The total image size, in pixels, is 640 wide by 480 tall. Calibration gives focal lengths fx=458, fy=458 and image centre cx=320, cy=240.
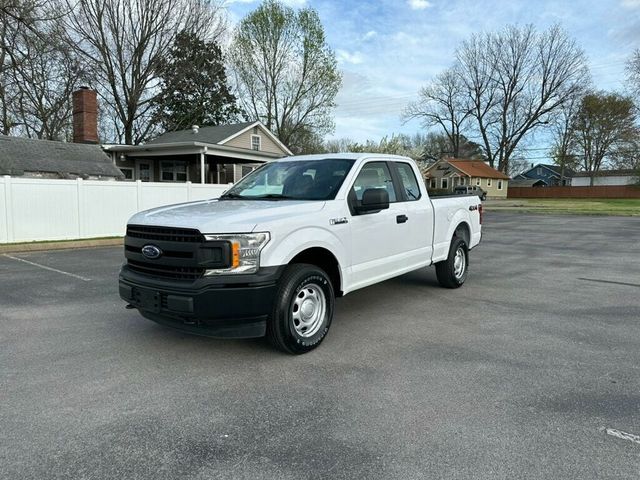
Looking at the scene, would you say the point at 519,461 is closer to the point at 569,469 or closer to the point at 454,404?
the point at 569,469

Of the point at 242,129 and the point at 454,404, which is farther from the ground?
the point at 242,129

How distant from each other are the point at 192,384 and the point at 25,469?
134cm

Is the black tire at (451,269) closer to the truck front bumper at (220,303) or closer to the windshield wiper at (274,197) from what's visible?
the windshield wiper at (274,197)

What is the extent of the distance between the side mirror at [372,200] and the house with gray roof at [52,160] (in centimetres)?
1702

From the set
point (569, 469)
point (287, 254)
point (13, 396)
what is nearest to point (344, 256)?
point (287, 254)

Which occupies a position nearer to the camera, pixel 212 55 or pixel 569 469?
pixel 569 469

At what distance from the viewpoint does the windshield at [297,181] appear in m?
5.15

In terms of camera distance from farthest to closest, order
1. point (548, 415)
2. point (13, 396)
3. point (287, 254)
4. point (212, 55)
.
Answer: point (212, 55) → point (287, 254) → point (13, 396) → point (548, 415)

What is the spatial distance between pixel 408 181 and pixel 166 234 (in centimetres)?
350

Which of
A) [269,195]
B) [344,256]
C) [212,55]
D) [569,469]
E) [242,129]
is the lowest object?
[569,469]

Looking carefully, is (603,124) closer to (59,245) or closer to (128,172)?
(128,172)

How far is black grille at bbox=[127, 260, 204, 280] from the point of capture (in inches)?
158

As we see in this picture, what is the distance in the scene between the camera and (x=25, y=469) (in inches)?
103

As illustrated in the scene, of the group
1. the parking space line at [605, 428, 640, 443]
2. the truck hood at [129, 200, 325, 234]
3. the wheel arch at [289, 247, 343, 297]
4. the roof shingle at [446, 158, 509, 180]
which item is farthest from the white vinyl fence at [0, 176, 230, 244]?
the roof shingle at [446, 158, 509, 180]
